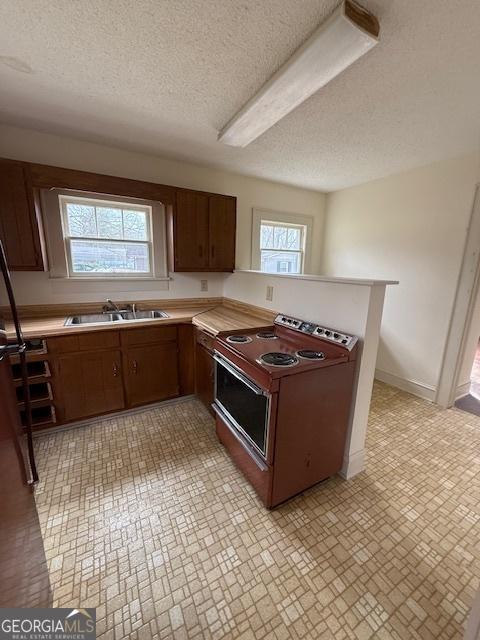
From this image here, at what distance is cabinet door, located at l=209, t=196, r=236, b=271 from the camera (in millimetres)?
2824

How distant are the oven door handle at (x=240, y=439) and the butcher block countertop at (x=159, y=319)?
0.61m

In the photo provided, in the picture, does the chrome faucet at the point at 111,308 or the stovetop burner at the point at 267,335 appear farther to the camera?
the chrome faucet at the point at 111,308

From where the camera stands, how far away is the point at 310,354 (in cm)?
162

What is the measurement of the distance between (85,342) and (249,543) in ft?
6.05

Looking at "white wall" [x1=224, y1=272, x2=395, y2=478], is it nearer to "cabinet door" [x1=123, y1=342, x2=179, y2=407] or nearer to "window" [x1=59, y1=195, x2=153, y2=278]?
"cabinet door" [x1=123, y1=342, x2=179, y2=407]

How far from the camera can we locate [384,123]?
6.24 ft

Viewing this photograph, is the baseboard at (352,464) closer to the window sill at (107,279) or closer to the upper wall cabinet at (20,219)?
the window sill at (107,279)

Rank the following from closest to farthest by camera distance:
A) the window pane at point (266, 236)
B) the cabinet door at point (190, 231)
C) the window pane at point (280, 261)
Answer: the cabinet door at point (190, 231), the window pane at point (266, 236), the window pane at point (280, 261)

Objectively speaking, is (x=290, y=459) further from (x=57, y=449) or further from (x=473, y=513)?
(x=57, y=449)

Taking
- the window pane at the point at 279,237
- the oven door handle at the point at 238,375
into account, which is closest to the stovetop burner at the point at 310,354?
the oven door handle at the point at 238,375

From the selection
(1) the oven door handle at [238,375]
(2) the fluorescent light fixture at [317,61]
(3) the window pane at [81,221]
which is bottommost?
(1) the oven door handle at [238,375]

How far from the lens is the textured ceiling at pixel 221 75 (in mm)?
1090

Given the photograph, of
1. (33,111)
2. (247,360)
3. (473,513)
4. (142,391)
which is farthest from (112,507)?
(33,111)

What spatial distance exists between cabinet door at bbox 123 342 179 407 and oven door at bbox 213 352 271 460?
2.41 ft
